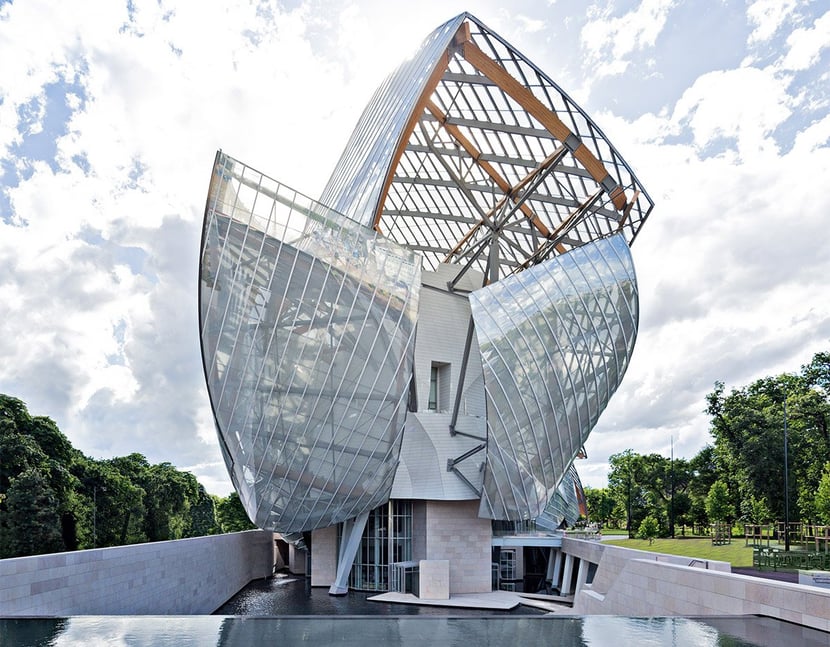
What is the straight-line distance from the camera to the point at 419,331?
Result: 124 ft

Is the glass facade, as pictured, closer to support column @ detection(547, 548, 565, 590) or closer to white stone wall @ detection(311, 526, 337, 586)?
white stone wall @ detection(311, 526, 337, 586)

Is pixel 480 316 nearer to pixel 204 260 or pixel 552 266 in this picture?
pixel 552 266

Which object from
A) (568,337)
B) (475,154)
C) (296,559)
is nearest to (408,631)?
(568,337)

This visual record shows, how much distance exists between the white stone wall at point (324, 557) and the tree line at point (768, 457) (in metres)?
27.7

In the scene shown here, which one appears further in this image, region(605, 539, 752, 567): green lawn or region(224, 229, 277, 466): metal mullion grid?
region(605, 539, 752, 567): green lawn

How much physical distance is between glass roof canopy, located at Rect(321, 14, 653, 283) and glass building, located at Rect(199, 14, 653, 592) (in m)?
0.13

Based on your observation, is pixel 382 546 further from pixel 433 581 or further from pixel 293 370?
pixel 293 370

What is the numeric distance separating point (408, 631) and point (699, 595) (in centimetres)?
653

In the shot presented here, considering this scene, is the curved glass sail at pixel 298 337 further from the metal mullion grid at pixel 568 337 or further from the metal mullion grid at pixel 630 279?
the metal mullion grid at pixel 630 279

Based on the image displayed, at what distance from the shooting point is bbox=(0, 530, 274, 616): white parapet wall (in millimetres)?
14898

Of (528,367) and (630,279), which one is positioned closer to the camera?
(528,367)

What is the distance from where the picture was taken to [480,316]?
30.6 m

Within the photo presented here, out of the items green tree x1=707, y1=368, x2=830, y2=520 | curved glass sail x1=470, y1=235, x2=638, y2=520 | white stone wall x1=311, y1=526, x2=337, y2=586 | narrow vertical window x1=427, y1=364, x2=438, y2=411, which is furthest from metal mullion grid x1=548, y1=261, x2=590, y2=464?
green tree x1=707, y1=368, x2=830, y2=520

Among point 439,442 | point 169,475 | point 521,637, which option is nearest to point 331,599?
point 439,442
